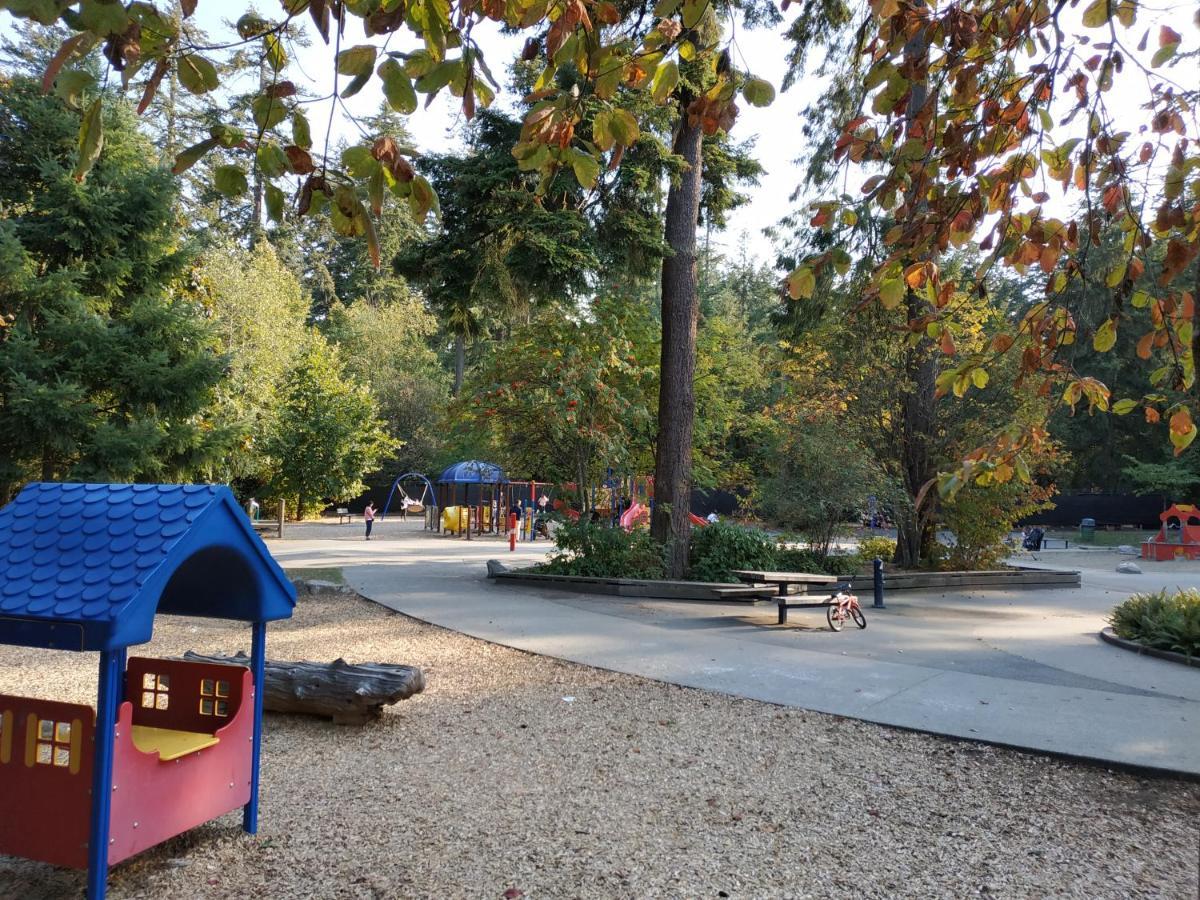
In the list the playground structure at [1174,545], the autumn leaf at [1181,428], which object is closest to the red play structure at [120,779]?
the autumn leaf at [1181,428]

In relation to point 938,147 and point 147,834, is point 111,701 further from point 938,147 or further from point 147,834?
point 938,147

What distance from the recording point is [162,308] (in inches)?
527

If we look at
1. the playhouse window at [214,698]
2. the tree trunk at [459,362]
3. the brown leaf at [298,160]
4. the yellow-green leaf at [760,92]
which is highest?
the tree trunk at [459,362]

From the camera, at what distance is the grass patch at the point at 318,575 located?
14782 millimetres

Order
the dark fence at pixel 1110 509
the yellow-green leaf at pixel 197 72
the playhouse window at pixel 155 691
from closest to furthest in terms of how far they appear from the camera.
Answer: the yellow-green leaf at pixel 197 72
the playhouse window at pixel 155 691
the dark fence at pixel 1110 509

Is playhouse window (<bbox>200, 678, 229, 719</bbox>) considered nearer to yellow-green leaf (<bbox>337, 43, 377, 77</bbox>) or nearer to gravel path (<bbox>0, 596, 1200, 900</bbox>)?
gravel path (<bbox>0, 596, 1200, 900</bbox>)

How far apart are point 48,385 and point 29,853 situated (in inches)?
431

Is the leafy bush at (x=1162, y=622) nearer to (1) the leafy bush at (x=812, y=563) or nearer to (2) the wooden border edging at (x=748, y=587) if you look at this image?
(2) the wooden border edging at (x=748, y=587)

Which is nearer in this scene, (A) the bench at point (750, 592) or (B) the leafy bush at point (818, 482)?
(A) the bench at point (750, 592)

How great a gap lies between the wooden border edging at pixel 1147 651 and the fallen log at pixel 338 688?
790 cm

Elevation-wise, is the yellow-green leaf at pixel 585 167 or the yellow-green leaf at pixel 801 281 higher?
the yellow-green leaf at pixel 585 167

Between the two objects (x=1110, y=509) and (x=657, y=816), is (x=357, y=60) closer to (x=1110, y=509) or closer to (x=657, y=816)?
→ (x=657, y=816)

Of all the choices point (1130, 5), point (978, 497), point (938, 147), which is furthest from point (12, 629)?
point (978, 497)

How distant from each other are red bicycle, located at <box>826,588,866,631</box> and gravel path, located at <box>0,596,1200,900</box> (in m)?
4.07
